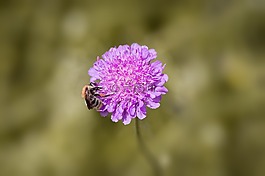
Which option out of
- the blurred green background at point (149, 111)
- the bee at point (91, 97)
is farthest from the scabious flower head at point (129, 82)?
the blurred green background at point (149, 111)

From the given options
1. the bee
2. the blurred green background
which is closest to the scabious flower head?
the bee

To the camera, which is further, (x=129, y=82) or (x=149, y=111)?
(x=149, y=111)

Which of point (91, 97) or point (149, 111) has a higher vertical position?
point (149, 111)

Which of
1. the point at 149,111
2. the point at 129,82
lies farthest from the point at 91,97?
the point at 149,111

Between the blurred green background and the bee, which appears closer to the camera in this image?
the bee

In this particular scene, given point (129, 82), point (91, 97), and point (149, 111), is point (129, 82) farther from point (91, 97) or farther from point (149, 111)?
point (149, 111)

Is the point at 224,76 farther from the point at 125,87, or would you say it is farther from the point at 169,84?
the point at 125,87

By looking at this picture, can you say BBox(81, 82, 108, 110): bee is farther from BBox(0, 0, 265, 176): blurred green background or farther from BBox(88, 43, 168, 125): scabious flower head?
BBox(0, 0, 265, 176): blurred green background
